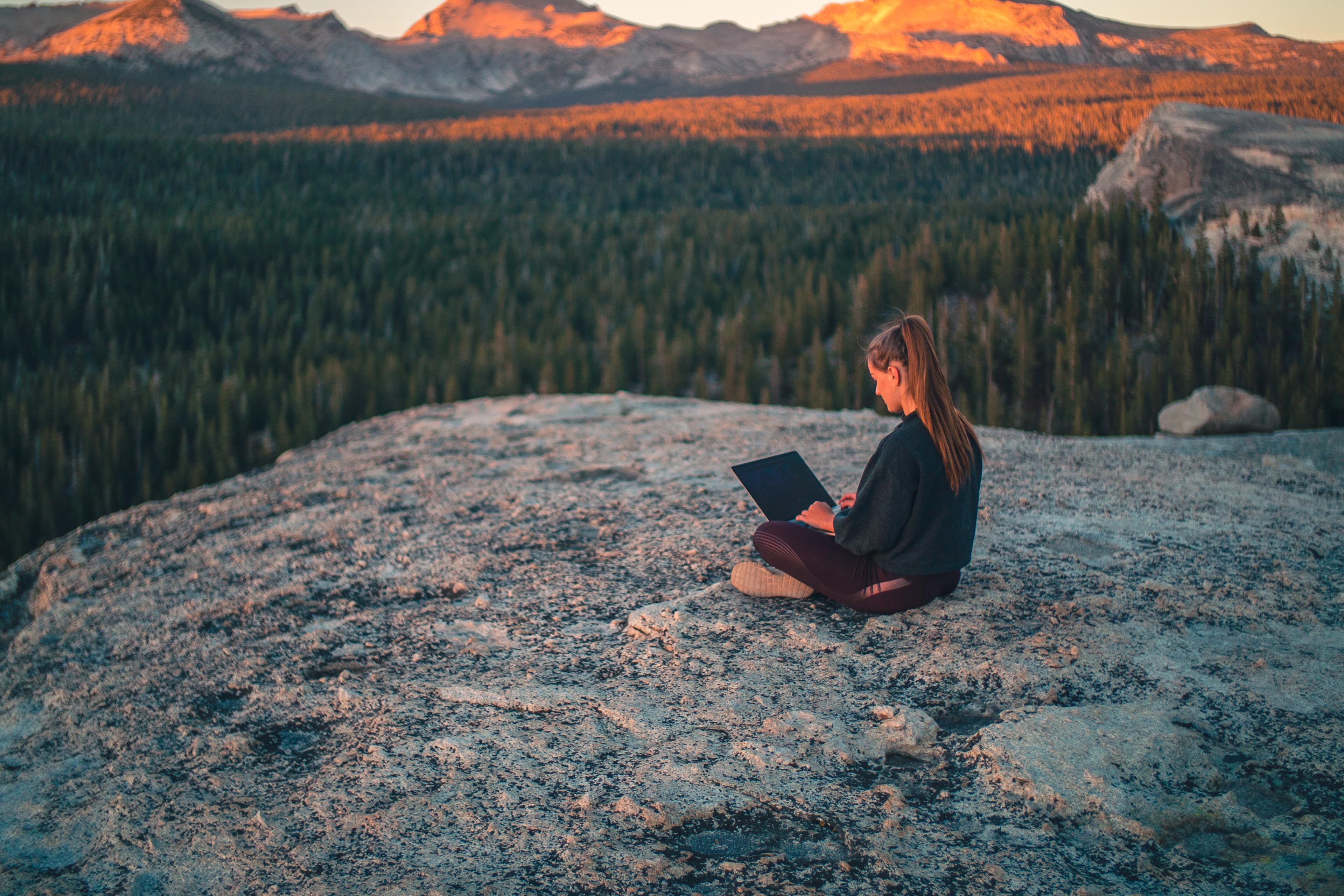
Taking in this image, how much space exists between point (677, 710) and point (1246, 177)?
60.4 ft

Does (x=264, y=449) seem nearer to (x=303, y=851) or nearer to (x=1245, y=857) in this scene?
(x=303, y=851)

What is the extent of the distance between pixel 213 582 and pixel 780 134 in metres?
70.8

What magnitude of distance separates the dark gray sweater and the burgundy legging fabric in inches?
3.8

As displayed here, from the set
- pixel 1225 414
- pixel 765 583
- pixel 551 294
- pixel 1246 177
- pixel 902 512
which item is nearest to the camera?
pixel 902 512

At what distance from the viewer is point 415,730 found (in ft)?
12.7

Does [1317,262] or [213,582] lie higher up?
[1317,262]

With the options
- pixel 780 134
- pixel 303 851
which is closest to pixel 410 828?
pixel 303 851

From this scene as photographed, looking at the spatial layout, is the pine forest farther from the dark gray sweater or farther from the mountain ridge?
the mountain ridge

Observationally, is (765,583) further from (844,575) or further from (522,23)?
(522,23)

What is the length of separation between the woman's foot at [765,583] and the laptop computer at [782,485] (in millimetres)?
274

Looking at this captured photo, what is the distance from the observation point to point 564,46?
13288cm

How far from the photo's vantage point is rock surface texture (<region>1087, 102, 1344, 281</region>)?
52.2 feet

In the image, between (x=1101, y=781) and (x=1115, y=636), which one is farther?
(x=1115, y=636)

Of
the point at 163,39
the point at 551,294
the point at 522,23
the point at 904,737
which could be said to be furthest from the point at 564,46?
the point at 904,737
